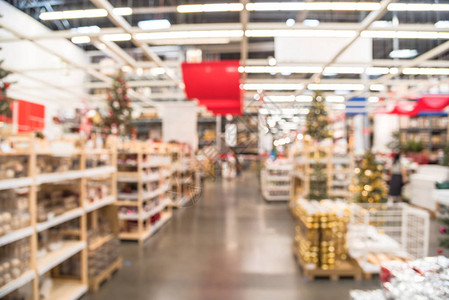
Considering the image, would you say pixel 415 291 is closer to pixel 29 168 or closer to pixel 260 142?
pixel 260 142

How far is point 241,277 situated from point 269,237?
6.05 ft

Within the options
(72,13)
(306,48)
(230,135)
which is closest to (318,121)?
(306,48)

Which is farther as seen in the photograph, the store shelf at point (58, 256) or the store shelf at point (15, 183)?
the store shelf at point (58, 256)

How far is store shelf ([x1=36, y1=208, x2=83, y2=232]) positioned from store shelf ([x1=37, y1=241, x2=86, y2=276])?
1.05 feet

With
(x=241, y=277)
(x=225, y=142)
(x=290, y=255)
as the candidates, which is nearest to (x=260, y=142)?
(x=225, y=142)

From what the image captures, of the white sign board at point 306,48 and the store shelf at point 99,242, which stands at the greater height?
the white sign board at point 306,48

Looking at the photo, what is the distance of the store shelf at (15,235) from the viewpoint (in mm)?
2139

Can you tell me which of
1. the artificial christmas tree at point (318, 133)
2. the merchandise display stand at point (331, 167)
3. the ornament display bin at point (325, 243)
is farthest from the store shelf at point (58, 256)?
the merchandise display stand at point (331, 167)

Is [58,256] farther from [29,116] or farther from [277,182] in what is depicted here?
[277,182]

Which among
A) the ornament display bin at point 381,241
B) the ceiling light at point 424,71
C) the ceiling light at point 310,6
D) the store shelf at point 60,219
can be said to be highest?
the ceiling light at point 310,6

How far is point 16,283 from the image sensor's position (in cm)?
223

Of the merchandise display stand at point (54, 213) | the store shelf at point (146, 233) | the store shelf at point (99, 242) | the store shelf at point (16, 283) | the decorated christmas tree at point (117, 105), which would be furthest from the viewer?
the store shelf at point (146, 233)

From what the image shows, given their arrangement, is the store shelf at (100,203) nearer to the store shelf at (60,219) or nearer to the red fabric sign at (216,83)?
the store shelf at (60,219)

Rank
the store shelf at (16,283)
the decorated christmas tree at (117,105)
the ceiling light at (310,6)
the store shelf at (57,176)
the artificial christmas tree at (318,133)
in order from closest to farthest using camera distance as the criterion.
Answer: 1. the store shelf at (16,283)
2. the store shelf at (57,176)
3. the ceiling light at (310,6)
4. the artificial christmas tree at (318,133)
5. the decorated christmas tree at (117,105)
